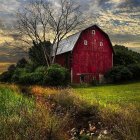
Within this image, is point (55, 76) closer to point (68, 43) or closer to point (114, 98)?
point (68, 43)

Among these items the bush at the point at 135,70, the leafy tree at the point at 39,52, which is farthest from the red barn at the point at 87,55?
the bush at the point at 135,70

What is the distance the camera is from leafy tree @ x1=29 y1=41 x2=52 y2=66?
6125 cm

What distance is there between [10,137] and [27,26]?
173 feet

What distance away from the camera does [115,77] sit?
54.8m

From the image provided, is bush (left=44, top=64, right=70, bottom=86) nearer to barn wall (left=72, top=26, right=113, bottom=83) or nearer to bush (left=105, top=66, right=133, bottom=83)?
barn wall (left=72, top=26, right=113, bottom=83)

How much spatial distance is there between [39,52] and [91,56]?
9.90m

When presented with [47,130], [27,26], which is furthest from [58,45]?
[47,130]

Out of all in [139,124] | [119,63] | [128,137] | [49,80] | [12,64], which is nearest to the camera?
[128,137]

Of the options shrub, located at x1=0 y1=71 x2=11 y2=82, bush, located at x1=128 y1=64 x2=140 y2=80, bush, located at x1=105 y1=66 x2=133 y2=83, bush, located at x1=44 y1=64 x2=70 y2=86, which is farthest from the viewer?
shrub, located at x1=0 y1=71 x2=11 y2=82

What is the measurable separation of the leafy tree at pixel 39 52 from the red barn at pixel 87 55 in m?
3.04

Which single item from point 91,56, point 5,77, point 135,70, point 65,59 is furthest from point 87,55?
point 5,77

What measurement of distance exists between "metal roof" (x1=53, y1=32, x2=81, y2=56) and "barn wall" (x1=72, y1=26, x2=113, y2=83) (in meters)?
0.60

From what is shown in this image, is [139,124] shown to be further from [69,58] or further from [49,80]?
[69,58]

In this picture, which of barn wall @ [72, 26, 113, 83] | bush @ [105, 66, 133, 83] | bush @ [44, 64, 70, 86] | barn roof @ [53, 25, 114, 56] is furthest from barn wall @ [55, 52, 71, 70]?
bush @ [44, 64, 70, 86]
